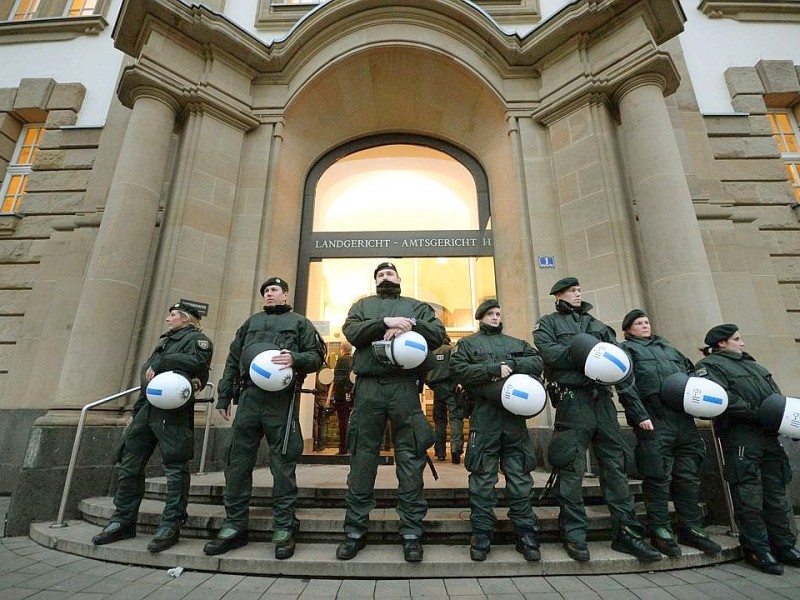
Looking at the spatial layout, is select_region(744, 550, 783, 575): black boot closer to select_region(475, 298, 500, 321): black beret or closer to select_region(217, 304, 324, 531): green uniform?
select_region(475, 298, 500, 321): black beret

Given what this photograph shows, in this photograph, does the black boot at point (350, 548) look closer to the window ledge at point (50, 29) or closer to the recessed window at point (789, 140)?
the recessed window at point (789, 140)

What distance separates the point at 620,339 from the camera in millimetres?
5453

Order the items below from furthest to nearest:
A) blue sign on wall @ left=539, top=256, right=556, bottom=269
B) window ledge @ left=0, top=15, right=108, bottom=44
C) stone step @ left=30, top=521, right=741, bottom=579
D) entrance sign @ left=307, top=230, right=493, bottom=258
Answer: window ledge @ left=0, top=15, right=108, bottom=44, entrance sign @ left=307, top=230, right=493, bottom=258, blue sign on wall @ left=539, top=256, right=556, bottom=269, stone step @ left=30, top=521, right=741, bottom=579

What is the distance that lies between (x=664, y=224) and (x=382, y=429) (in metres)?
4.88

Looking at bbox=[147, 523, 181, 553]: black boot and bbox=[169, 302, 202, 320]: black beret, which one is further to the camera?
bbox=[169, 302, 202, 320]: black beret

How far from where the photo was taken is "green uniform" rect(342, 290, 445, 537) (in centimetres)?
305

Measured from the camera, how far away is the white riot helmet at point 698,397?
3.29 meters

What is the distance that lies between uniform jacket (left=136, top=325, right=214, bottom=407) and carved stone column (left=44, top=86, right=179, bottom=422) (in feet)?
6.84

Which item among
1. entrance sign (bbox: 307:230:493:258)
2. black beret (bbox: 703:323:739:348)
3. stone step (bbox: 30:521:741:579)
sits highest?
entrance sign (bbox: 307:230:493:258)

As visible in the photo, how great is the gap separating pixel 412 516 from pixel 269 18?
9.67 m

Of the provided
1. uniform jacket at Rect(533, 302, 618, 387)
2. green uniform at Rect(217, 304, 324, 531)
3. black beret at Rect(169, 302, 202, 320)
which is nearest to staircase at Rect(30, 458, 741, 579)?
green uniform at Rect(217, 304, 324, 531)

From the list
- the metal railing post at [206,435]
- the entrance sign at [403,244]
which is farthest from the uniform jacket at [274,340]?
the entrance sign at [403,244]

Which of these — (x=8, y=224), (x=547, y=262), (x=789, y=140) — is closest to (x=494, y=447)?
(x=547, y=262)

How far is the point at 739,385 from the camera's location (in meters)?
3.52
